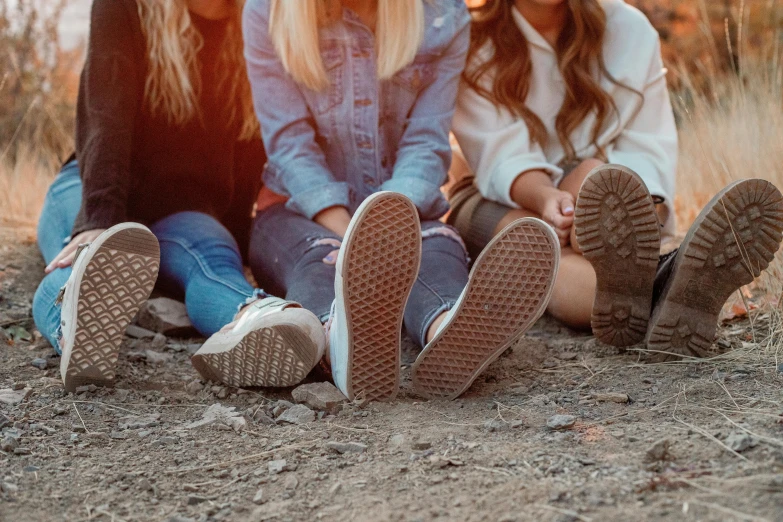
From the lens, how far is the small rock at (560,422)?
153cm

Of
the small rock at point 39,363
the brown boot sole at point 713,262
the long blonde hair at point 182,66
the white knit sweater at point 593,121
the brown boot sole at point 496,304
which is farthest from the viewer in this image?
the white knit sweater at point 593,121

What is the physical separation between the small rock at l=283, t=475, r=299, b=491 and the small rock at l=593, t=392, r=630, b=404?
72 centimetres

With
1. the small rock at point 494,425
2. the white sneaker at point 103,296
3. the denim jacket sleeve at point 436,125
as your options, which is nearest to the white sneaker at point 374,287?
the small rock at point 494,425

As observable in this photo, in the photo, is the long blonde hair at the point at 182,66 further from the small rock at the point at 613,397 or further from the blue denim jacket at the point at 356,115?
the small rock at the point at 613,397

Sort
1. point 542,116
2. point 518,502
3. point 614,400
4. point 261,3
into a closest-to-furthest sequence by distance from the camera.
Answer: point 518,502 → point 614,400 → point 261,3 → point 542,116

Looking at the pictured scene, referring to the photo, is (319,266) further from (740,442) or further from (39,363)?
(740,442)

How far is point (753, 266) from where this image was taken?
5.76ft

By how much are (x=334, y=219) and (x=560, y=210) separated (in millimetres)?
645

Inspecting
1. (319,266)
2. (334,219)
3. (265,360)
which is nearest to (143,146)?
(334,219)

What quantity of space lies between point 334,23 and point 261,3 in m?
0.22

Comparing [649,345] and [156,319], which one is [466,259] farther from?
[156,319]

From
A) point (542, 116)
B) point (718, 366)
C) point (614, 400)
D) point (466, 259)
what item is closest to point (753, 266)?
point (718, 366)

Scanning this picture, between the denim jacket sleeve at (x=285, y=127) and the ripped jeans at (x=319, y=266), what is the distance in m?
0.09

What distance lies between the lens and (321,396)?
170cm
